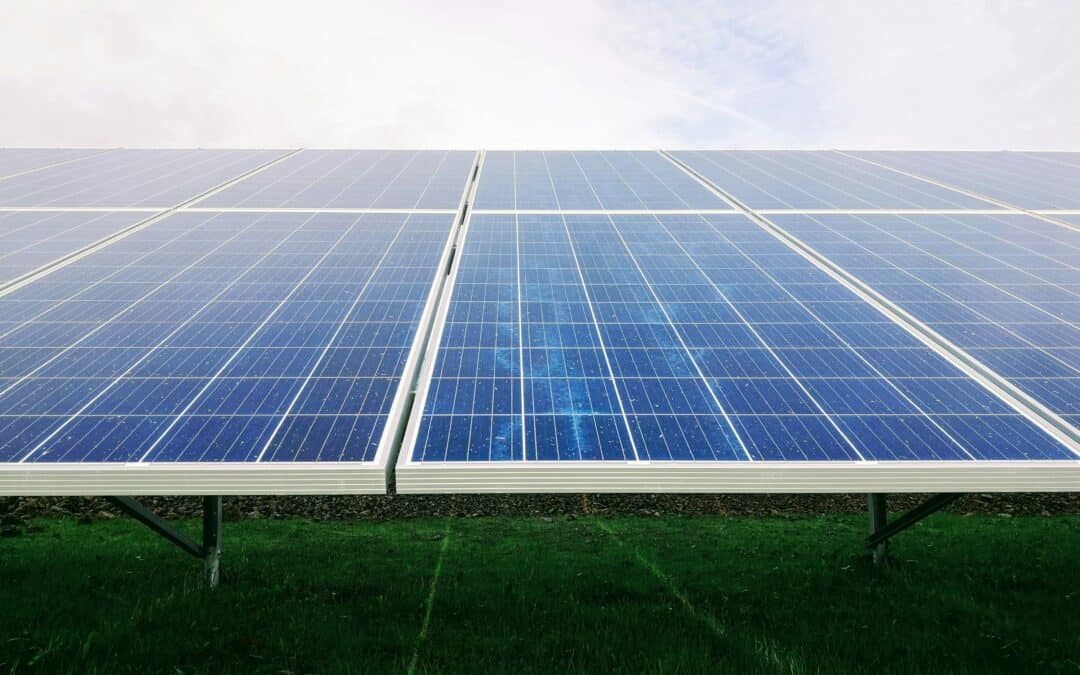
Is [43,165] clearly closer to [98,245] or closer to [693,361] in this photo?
[98,245]

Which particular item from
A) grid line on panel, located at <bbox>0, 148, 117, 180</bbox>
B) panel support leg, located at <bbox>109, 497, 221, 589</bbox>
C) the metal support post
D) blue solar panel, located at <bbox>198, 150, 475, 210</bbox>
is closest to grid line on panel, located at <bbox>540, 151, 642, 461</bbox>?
blue solar panel, located at <bbox>198, 150, 475, 210</bbox>

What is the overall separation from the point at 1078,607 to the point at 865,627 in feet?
11.7

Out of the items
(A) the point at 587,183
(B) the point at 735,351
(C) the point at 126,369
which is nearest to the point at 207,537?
(C) the point at 126,369

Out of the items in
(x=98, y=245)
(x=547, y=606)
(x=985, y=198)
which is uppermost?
(x=985, y=198)

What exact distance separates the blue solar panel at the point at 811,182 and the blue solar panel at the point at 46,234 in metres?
12.1

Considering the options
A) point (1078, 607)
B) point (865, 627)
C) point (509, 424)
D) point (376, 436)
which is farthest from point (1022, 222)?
point (376, 436)

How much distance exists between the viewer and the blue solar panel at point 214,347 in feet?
20.2

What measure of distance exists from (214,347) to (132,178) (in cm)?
1187

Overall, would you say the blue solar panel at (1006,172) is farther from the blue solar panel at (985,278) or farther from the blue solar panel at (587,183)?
the blue solar panel at (587,183)

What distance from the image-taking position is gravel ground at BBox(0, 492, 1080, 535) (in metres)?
20.4

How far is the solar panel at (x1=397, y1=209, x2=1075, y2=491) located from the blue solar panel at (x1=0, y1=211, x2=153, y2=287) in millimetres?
6415

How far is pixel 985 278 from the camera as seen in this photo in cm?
1012

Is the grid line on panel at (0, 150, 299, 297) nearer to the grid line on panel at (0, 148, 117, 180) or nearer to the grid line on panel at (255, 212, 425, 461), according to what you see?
the grid line on panel at (255, 212, 425, 461)

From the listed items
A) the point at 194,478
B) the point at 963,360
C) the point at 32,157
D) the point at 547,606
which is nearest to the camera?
the point at 194,478
